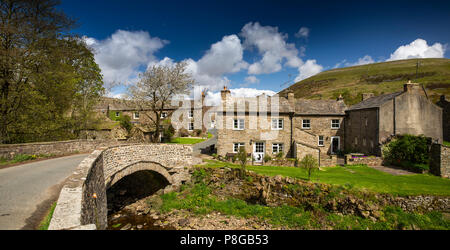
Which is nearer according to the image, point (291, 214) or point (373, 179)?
point (291, 214)

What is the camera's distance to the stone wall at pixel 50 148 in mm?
12534

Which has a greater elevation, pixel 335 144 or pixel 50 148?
pixel 50 148

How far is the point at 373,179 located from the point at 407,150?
7337 mm

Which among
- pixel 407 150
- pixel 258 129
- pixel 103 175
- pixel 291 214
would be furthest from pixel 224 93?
pixel 407 150

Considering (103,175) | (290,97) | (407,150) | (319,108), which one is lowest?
(103,175)

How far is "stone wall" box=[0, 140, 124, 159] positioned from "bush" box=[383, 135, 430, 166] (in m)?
28.7

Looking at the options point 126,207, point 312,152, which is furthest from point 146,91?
point 312,152

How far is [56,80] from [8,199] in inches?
570

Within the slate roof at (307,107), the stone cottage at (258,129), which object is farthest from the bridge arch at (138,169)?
the slate roof at (307,107)

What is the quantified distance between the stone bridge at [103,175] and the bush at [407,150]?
21833 millimetres

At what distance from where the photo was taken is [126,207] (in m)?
16.8

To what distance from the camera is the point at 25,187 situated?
8.45 m

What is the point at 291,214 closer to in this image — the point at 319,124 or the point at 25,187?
the point at 319,124
